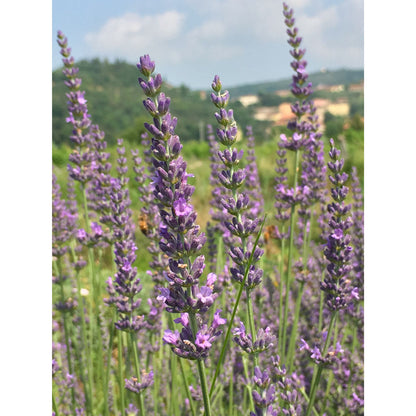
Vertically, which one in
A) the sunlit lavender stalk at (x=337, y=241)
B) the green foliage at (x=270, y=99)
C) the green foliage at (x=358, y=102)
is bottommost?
the sunlit lavender stalk at (x=337, y=241)

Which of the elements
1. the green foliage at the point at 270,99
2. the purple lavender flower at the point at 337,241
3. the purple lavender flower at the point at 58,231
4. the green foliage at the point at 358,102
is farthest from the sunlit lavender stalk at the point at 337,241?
the green foliage at the point at 358,102

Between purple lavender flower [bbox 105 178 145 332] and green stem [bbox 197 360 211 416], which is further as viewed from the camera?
purple lavender flower [bbox 105 178 145 332]

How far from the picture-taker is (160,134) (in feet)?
2.83

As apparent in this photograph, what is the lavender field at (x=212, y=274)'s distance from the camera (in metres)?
0.90

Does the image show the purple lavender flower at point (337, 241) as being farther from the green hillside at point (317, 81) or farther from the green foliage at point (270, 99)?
the green foliage at point (270, 99)

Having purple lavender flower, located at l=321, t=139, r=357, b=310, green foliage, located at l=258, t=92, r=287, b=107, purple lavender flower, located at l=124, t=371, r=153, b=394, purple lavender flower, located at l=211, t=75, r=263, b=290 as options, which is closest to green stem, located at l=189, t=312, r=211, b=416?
purple lavender flower, located at l=211, t=75, r=263, b=290

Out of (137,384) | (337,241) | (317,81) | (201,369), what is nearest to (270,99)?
(317,81)

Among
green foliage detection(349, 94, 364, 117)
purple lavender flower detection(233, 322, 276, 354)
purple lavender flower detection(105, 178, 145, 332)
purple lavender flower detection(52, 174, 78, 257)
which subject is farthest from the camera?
green foliage detection(349, 94, 364, 117)

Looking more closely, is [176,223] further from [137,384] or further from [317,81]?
[317,81]

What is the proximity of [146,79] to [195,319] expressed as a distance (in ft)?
1.50

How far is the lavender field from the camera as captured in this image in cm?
90

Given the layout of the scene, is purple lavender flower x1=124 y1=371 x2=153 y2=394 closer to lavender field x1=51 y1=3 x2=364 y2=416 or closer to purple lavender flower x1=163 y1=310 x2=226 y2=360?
lavender field x1=51 y1=3 x2=364 y2=416
